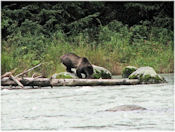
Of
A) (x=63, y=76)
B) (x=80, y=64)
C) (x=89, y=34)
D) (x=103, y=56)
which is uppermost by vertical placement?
(x=89, y=34)

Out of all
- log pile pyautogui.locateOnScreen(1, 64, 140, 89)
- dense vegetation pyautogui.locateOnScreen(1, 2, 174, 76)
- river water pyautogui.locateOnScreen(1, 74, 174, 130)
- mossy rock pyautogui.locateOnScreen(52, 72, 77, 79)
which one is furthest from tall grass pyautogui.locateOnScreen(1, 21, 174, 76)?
river water pyautogui.locateOnScreen(1, 74, 174, 130)

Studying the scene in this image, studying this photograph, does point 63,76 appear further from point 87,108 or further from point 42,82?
point 87,108

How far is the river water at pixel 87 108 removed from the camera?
7.75m

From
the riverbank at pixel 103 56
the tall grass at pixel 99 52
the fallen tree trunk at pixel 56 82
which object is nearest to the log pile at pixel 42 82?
the fallen tree trunk at pixel 56 82

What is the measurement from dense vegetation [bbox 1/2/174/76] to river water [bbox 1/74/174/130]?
368 centimetres

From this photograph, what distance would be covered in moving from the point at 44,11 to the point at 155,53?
6268mm

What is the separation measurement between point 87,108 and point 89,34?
1460 cm

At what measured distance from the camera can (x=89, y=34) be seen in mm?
23938

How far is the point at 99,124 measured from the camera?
777 centimetres

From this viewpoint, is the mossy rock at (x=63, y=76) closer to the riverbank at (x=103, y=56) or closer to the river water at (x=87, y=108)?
the river water at (x=87, y=108)

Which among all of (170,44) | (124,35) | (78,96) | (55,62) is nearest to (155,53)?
(170,44)

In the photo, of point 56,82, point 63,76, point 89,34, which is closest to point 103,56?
point 63,76

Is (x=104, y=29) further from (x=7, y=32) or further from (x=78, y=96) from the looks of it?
(x=78, y=96)

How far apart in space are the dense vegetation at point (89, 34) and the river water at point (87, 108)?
12.1 feet
